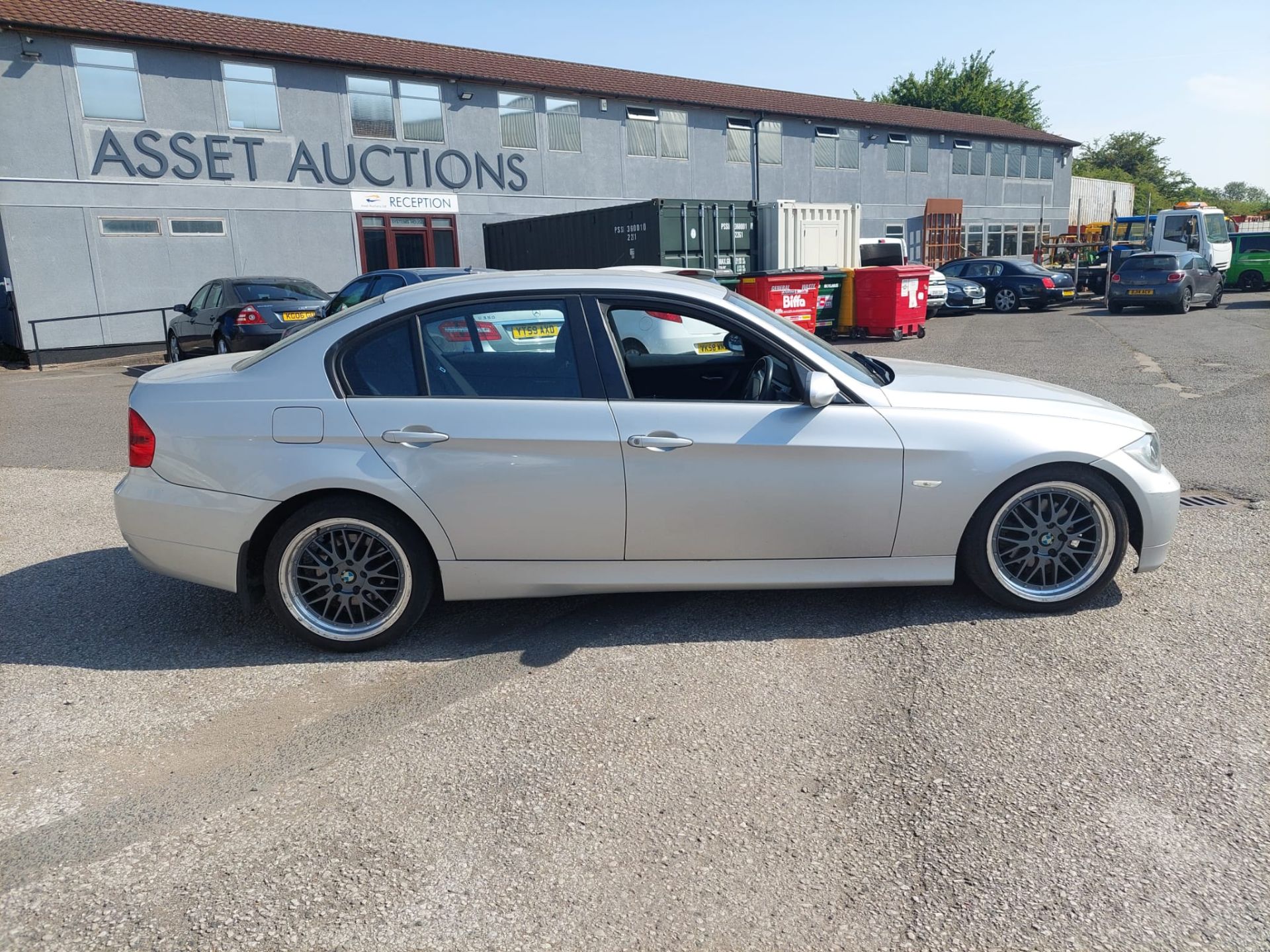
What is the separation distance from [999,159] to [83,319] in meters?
35.5

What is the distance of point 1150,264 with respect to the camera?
73.3 feet

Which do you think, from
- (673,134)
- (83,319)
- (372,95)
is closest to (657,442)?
(83,319)

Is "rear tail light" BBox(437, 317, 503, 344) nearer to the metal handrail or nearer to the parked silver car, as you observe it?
the parked silver car

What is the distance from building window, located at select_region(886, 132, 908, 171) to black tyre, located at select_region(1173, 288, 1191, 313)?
14.9 metres

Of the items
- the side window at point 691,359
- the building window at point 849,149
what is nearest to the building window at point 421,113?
the building window at point 849,149

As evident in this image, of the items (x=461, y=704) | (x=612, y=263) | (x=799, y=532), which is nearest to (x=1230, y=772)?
(x=799, y=532)

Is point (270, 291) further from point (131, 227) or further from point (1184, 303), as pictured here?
point (1184, 303)

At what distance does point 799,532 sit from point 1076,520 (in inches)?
50.9

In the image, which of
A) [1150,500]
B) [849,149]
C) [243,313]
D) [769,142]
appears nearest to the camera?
[1150,500]

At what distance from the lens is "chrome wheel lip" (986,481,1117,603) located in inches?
166

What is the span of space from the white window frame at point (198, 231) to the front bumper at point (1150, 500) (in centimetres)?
2021

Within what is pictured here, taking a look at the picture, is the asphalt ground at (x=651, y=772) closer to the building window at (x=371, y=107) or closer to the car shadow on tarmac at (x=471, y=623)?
the car shadow on tarmac at (x=471, y=623)

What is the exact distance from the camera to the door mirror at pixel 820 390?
399cm

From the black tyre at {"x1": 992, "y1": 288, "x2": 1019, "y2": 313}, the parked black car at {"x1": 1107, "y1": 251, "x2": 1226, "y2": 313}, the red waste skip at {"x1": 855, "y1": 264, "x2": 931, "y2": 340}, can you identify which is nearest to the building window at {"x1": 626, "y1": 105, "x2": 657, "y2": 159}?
the black tyre at {"x1": 992, "y1": 288, "x2": 1019, "y2": 313}
